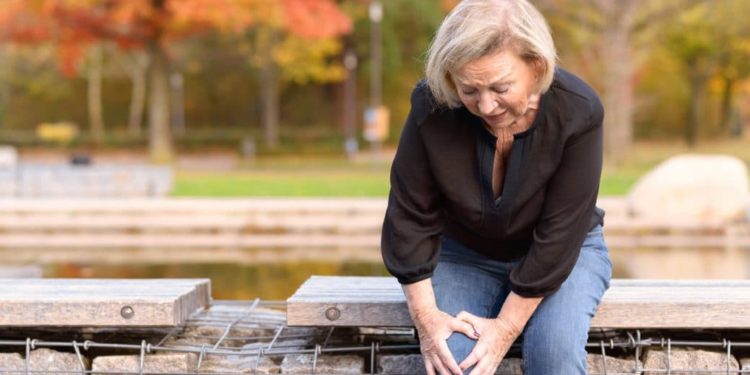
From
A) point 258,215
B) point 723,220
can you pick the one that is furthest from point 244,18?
point 723,220

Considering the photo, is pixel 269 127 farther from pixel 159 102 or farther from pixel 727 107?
pixel 727 107

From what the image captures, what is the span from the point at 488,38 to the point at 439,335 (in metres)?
0.90

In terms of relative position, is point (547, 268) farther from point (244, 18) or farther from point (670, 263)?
point (244, 18)

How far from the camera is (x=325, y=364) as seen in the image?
136 inches

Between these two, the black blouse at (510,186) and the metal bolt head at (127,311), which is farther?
the metal bolt head at (127,311)

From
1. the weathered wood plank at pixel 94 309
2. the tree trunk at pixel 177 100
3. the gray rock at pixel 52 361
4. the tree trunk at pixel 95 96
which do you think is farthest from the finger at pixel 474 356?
the tree trunk at pixel 177 100

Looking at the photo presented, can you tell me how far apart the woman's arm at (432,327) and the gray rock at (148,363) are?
912 mm

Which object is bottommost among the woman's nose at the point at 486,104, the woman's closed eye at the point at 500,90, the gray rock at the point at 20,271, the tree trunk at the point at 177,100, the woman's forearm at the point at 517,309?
the gray rock at the point at 20,271

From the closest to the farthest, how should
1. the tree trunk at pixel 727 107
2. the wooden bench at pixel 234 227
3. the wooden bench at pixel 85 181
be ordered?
the wooden bench at pixel 234 227
the wooden bench at pixel 85 181
the tree trunk at pixel 727 107

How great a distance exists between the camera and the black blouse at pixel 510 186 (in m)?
2.92

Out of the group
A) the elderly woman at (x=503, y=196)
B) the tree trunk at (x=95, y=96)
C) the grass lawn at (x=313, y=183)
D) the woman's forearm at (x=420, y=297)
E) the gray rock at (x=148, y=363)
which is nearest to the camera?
the elderly woman at (x=503, y=196)

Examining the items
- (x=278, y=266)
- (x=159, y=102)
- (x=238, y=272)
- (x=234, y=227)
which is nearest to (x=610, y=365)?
(x=238, y=272)

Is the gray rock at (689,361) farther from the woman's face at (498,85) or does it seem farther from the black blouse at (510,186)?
the woman's face at (498,85)

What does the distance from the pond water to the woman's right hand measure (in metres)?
4.62
